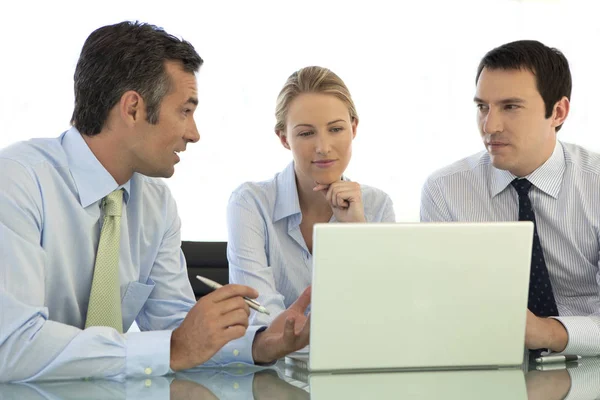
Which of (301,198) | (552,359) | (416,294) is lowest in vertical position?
(552,359)

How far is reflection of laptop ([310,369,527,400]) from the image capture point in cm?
142

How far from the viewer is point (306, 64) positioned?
17.3 ft

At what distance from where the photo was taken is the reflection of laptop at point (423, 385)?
55.8 inches

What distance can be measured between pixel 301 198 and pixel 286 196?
9 cm

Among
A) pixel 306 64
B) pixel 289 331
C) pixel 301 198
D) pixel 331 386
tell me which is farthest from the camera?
pixel 306 64

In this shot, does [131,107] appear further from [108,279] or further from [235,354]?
[235,354]

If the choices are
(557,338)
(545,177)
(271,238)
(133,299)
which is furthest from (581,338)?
(133,299)

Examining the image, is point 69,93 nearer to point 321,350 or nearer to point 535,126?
point 535,126

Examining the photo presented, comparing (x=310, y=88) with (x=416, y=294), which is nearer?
(x=416, y=294)

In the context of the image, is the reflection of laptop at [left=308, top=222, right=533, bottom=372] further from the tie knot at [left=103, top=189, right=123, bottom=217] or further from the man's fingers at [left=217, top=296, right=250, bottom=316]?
the tie knot at [left=103, top=189, right=123, bottom=217]

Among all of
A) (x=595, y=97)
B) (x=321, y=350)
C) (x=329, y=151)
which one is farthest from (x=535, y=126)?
(x=595, y=97)

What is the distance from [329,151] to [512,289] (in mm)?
1049

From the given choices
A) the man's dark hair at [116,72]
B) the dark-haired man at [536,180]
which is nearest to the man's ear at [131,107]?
the man's dark hair at [116,72]

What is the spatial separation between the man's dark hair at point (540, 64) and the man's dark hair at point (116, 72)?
1.18 meters
